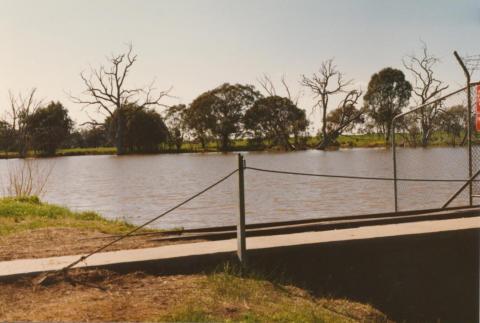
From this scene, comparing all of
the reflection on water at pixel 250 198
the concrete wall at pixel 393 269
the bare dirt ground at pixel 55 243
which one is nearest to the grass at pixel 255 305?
the concrete wall at pixel 393 269

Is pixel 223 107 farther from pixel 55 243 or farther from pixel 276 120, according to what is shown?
pixel 55 243

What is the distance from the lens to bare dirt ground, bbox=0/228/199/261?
7258 mm

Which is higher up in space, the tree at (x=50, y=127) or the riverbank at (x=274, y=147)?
the tree at (x=50, y=127)

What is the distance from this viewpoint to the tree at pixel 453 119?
1366 centimetres

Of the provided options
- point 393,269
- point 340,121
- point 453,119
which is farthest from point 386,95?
point 393,269

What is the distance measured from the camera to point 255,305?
17.8 feet

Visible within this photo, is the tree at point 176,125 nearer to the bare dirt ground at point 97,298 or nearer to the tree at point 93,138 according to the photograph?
the tree at point 93,138

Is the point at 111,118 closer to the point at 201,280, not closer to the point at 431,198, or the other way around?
the point at 431,198

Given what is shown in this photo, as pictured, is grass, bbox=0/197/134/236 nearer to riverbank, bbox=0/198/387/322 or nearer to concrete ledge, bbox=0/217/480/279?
riverbank, bbox=0/198/387/322

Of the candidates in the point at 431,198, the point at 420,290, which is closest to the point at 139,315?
the point at 420,290

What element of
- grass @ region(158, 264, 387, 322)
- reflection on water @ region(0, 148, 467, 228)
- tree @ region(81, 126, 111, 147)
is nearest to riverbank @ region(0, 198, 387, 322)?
grass @ region(158, 264, 387, 322)

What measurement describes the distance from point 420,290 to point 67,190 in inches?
863

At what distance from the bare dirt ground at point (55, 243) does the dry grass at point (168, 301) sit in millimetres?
1322

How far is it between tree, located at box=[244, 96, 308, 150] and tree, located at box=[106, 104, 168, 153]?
1385cm
